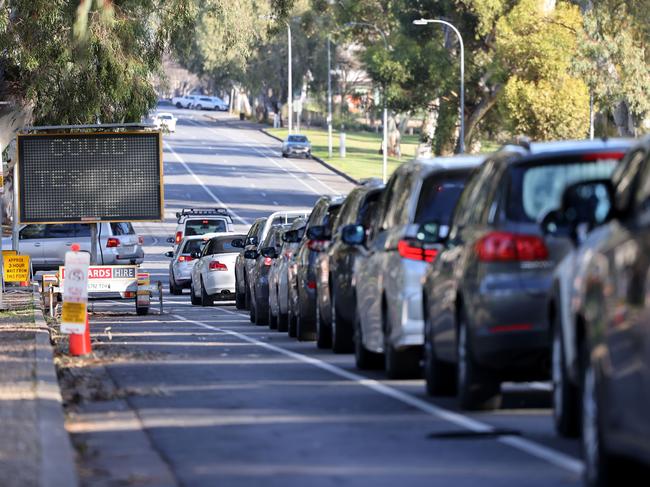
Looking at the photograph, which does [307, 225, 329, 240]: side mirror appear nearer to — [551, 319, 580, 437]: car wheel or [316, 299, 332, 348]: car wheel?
[316, 299, 332, 348]: car wheel

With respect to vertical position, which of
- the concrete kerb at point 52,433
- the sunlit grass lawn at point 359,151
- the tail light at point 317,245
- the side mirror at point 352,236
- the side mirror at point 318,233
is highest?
the sunlit grass lawn at point 359,151

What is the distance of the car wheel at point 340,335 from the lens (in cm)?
1867

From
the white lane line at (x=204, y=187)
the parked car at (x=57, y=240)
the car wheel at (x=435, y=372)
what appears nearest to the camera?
the car wheel at (x=435, y=372)

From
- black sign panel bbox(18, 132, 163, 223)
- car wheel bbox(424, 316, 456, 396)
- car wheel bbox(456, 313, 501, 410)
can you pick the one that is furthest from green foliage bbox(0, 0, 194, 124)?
car wheel bbox(456, 313, 501, 410)

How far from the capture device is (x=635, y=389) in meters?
7.20

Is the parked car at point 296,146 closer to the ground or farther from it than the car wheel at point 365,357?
farther from it

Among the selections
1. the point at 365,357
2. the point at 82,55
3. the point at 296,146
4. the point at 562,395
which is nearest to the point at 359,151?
the point at 296,146

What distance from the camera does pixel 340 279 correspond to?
59.9ft

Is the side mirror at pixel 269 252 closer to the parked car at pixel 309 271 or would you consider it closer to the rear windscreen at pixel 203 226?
the parked car at pixel 309 271

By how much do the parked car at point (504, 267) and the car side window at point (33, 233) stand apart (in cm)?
3353

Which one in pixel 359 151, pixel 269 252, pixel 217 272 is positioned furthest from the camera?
pixel 359 151

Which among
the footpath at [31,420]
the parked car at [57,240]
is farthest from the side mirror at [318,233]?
the parked car at [57,240]

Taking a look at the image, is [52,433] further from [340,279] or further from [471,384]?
[340,279]

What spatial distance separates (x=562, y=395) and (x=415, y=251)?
4314mm
